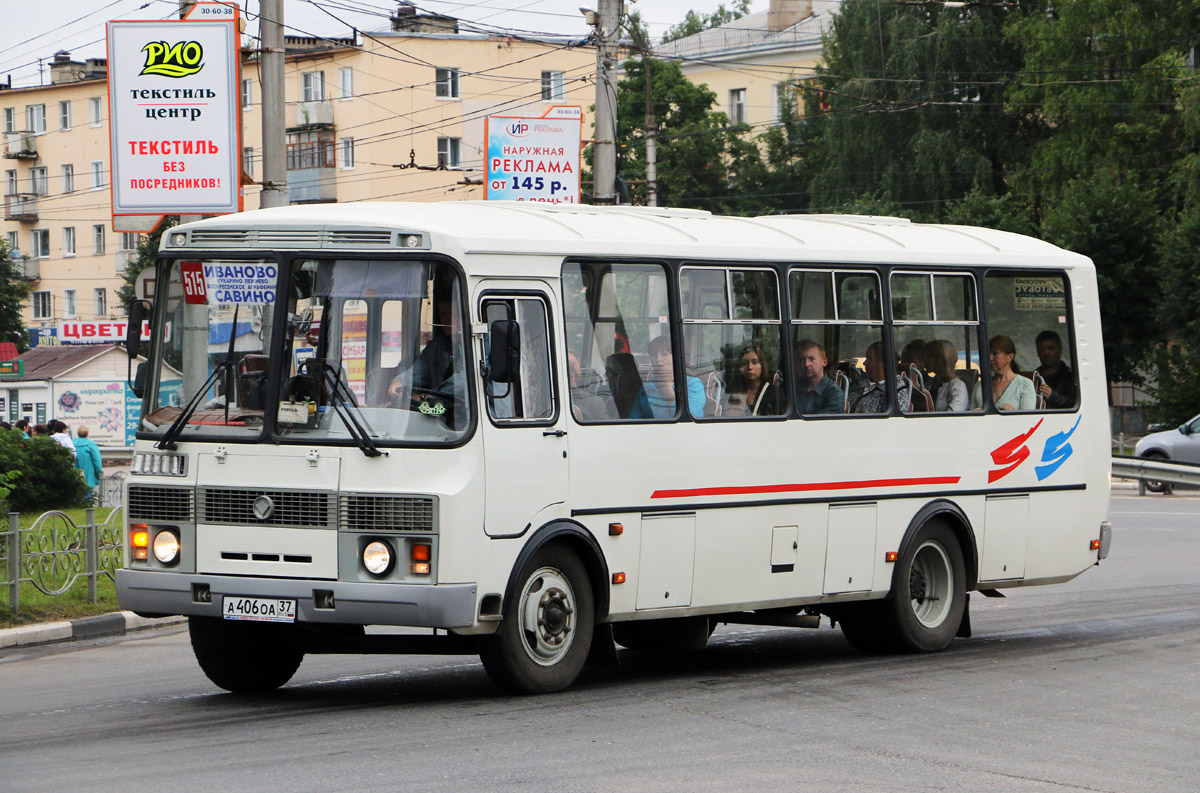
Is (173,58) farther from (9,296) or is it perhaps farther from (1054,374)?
(9,296)

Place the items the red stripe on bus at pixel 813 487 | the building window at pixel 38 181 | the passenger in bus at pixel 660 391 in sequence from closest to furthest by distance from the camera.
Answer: the passenger in bus at pixel 660 391 < the red stripe on bus at pixel 813 487 < the building window at pixel 38 181

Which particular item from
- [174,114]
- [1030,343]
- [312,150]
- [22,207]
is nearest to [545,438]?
[1030,343]

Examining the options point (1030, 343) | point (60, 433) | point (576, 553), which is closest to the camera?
point (576, 553)

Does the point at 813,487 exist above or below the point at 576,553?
above

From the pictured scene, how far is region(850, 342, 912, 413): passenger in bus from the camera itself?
12159 millimetres

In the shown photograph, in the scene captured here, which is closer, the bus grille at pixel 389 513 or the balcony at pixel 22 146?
the bus grille at pixel 389 513

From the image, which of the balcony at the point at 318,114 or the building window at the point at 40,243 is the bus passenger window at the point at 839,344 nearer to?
the balcony at the point at 318,114

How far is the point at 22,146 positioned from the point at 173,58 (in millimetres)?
73747

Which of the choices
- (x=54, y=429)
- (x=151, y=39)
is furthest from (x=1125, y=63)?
(x=151, y=39)

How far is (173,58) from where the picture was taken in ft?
60.1

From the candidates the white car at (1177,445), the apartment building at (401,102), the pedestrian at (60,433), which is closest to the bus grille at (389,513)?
the pedestrian at (60,433)

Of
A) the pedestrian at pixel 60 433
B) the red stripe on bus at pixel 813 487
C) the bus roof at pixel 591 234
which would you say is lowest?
the red stripe on bus at pixel 813 487

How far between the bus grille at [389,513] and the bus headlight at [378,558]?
0.30 feet

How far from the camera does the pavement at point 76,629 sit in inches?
555
